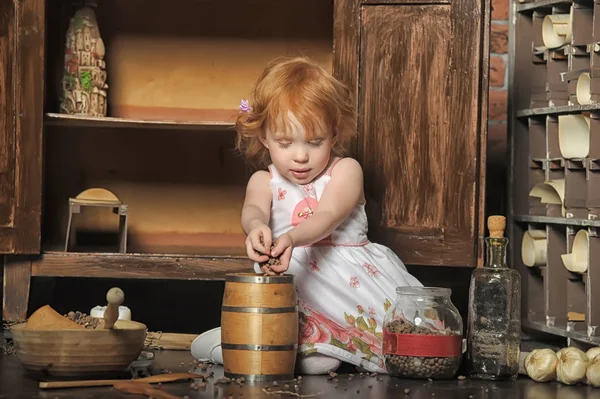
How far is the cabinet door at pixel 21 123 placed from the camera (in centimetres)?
264

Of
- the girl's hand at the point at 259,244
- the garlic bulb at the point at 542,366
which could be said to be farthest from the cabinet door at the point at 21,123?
the garlic bulb at the point at 542,366

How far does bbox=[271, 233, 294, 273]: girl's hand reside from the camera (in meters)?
2.06

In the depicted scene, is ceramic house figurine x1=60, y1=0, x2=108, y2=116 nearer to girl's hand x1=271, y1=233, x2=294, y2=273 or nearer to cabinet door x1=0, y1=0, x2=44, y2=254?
cabinet door x1=0, y1=0, x2=44, y2=254

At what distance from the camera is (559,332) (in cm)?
273

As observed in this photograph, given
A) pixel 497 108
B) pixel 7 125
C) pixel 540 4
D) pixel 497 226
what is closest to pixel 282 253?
pixel 497 226

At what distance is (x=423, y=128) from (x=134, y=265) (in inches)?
36.1

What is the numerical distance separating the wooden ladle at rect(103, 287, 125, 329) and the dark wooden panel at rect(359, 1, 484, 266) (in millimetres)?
960

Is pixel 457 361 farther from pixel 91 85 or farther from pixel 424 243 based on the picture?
pixel 91 85

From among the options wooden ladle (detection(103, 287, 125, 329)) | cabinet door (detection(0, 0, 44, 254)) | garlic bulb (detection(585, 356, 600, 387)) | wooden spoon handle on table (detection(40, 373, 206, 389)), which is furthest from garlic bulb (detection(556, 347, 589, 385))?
cabinet door (detection(0, 0, 44, 254))

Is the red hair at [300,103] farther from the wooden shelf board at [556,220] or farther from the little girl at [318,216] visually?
the wooden shelf board at [556,220]

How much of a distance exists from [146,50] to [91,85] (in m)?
0.34

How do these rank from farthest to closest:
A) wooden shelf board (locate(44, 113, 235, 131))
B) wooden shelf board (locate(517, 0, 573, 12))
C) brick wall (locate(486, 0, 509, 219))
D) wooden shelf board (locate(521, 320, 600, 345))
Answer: brick wall (locate(486, 0, 509, 219)) → wooden shelf board (locate(517, 0, 573, 12)) → wooden shelf board (locate(44, 113, 235, 131)) → wooden shelf board (locate(521, 320, 600, 345))

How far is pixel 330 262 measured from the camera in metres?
2.41

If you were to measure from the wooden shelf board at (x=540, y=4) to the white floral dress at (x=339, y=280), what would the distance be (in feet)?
3.07
